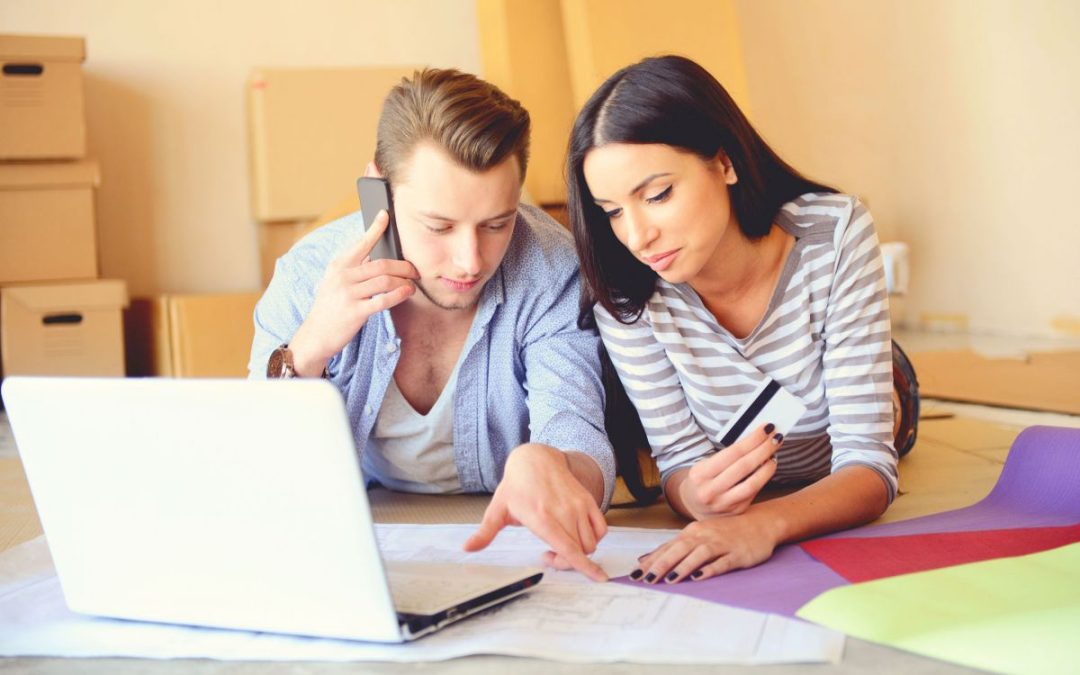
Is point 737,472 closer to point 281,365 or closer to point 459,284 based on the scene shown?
point 459,284

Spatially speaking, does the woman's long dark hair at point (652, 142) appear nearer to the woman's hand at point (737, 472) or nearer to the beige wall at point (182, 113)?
the woman's hand at point (737, 472)

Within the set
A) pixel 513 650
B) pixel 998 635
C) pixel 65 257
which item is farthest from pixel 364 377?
pixel 65 257

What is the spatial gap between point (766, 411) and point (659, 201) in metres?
0.36

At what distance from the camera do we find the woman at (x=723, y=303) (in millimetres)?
1250

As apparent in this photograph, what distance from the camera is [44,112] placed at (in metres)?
3.24

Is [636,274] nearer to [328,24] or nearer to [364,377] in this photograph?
[364,377]

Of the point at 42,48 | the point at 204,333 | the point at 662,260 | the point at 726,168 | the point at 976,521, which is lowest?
the point at 204,333

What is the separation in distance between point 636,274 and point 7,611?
83 cm

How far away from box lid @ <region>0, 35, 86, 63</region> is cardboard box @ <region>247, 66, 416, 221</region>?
1.82 feet

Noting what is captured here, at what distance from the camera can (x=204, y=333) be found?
10.7 ft

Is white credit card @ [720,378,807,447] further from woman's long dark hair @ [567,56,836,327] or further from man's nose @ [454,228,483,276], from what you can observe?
man's nose @ [454,228,483,276]

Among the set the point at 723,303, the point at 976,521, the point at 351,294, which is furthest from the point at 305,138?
the point at 976,521

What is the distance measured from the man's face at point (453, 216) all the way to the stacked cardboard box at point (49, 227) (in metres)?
2.11

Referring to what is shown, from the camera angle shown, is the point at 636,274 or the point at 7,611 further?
the point at 636,274
